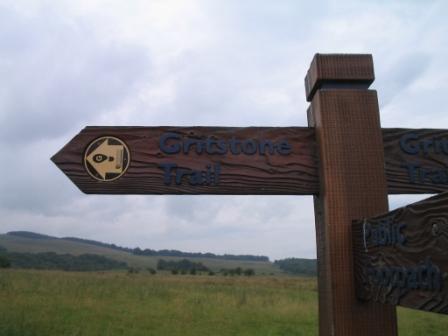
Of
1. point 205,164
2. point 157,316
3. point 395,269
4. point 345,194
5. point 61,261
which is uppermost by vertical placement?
point 61,261

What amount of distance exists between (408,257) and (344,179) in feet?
2.00

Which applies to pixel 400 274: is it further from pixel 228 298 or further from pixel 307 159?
pixel 228 298

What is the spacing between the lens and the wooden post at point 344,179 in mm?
1733

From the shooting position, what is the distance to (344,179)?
1.87 metres

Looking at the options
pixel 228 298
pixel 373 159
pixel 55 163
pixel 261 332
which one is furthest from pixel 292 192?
pixel 228 298

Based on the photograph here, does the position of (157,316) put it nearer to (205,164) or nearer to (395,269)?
(205,164)

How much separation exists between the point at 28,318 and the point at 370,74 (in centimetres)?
1048

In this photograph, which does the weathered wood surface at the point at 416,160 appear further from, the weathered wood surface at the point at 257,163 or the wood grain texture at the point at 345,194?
the wood grain texture at the point at 345,194

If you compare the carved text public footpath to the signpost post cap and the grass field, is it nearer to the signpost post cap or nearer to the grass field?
the signpost post cap

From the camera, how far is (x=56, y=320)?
996 cm

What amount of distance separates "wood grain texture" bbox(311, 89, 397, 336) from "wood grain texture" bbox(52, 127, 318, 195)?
11cm

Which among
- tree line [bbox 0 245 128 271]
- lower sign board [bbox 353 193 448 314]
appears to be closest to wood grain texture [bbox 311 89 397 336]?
lower sign board [bbox 353 193 448 314]

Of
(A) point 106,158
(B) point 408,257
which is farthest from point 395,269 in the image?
(A) point 106,158

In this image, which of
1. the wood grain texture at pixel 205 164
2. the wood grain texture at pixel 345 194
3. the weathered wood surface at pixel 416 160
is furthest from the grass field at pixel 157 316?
the weathered wood surface at pixel 416 160
